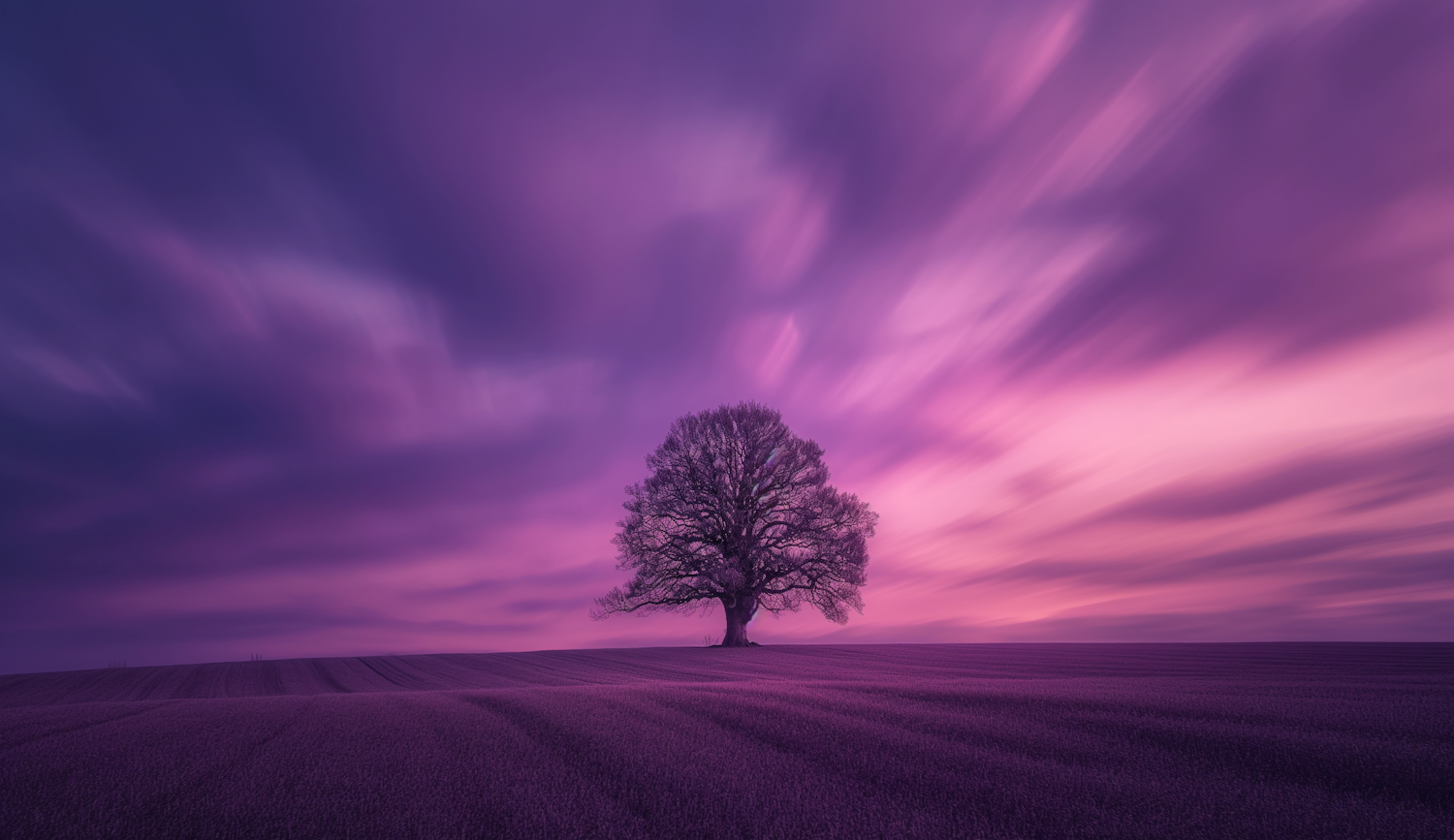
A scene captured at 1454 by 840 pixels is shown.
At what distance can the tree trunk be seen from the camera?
26.6 metres

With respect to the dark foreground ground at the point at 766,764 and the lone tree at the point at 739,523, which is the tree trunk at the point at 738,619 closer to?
the lone tree at the point at 739,523

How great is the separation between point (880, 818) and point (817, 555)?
2258 cm

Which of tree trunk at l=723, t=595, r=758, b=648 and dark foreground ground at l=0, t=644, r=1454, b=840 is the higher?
tree trunk at l=723, t=595, r=758, b=648

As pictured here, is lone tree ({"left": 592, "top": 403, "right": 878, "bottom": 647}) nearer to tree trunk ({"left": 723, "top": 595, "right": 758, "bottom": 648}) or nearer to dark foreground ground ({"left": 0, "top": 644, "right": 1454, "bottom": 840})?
tree trunk ({"left": 723, "top": 595, "right": 758, "bottom": 648})

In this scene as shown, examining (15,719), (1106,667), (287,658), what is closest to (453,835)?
(15,719)

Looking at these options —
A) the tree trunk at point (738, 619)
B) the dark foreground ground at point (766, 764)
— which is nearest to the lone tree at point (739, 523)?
the tree trunk at point (738, 619)

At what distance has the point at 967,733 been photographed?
4773 millimetres

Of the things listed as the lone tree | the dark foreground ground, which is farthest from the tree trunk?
the dark foreground ground

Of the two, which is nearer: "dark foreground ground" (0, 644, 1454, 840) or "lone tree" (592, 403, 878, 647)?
"dark foreground ground" (0, 644, 1454, 840)

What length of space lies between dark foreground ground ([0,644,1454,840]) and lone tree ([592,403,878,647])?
18.7 metres

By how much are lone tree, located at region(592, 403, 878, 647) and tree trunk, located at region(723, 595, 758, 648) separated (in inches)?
1.5

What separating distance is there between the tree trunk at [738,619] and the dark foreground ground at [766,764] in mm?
20148

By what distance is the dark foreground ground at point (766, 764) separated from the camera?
3.43m

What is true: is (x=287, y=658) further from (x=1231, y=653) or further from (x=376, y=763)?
(x=1231, y=653)
